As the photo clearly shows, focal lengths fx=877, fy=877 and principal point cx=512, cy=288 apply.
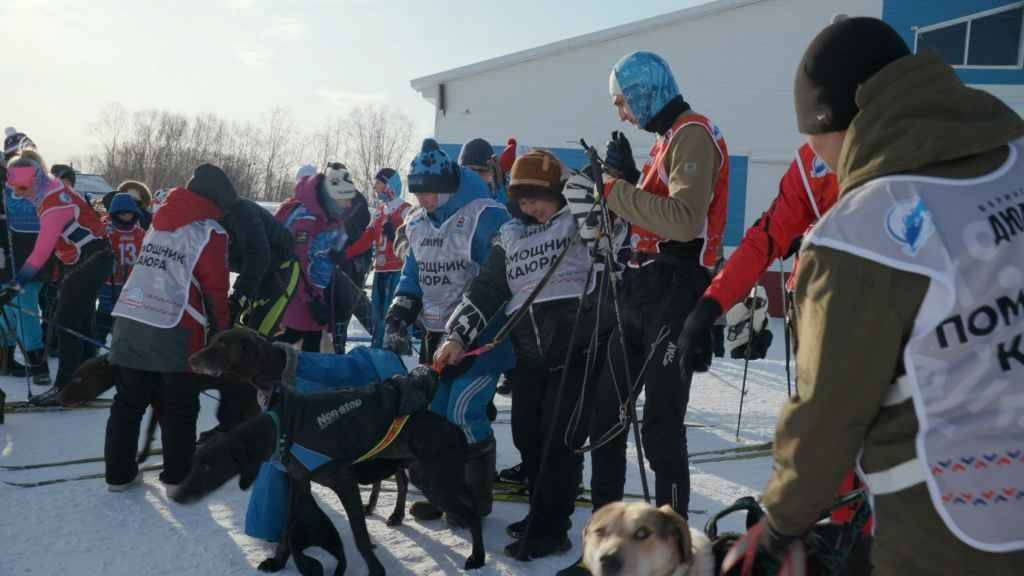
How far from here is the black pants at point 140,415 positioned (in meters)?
4.50

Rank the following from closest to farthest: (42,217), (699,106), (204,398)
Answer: (42,217) < (204,398) < (699,106)

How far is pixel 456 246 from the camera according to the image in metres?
4.39

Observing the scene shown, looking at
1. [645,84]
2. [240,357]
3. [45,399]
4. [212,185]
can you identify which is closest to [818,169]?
[645,84]

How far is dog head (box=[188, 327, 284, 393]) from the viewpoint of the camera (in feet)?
11.7

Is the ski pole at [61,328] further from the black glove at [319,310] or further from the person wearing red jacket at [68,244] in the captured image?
the black glove at [319,310]

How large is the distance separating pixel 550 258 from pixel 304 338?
334cm

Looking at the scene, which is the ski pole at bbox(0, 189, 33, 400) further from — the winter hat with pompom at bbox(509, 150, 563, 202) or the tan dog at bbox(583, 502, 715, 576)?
the tan dog at bbox(583, 502, 715, 576)

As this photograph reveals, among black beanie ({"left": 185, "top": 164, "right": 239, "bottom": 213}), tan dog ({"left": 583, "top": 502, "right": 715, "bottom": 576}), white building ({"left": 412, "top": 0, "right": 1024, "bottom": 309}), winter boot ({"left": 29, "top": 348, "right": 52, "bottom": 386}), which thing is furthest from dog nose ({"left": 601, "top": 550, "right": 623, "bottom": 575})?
white building ({"left": 412, "top": 0, "right": 1024, "bottom": 309})

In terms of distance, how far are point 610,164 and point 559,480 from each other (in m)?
1.37

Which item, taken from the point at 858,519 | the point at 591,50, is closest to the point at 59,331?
the point at 858,519

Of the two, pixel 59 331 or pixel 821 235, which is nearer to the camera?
pixel 821 235

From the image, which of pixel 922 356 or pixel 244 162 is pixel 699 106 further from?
pixel 244 162

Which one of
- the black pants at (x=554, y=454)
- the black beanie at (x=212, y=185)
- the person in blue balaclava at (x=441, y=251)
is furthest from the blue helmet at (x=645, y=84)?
the black beanie at (x=212, y=185)

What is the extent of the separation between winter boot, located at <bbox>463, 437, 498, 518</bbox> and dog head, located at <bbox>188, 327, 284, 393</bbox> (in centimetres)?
100
